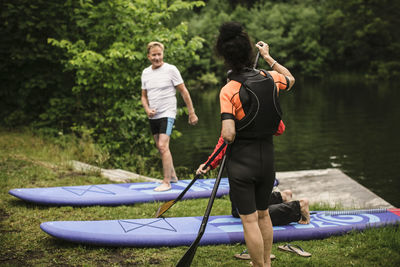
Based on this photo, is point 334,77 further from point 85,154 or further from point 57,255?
point 57,255

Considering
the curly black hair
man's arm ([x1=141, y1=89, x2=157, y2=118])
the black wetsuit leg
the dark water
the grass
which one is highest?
the curly black hair

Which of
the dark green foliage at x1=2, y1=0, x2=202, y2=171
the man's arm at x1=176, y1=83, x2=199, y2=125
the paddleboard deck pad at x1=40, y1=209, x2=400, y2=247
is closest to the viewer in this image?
the paddleboard deck pad at x1=40, y1=209, x2=400, y2=247

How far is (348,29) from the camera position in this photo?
121ft

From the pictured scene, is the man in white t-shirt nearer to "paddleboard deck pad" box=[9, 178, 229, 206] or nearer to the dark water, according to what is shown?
"paddleboard deck pad" box=[9, 178, 229, 206]

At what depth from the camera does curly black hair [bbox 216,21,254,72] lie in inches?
113

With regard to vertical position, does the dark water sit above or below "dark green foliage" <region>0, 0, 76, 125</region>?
below

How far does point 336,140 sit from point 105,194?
9.27m

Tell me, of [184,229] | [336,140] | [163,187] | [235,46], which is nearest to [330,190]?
[163,187]

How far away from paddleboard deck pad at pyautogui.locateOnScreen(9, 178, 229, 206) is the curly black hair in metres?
3.06

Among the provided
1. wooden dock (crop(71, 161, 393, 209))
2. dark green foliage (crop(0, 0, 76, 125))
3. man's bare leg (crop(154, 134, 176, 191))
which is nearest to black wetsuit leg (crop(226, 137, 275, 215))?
man's bare leg (crop(154, 134, 176, 191))

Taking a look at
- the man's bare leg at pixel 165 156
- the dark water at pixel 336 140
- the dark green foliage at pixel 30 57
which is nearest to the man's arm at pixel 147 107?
the man's bare leg at pixel 165 156

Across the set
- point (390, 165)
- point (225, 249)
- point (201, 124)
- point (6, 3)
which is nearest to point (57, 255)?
point (225, 249)

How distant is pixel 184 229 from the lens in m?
4.22

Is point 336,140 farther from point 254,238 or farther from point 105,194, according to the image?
point 254,238
